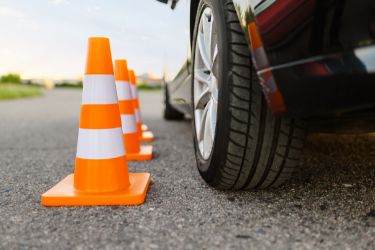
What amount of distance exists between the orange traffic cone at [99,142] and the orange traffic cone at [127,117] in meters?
0.92

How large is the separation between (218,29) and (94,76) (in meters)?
0.61

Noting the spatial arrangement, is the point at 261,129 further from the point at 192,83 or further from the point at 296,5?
the point at 192,83

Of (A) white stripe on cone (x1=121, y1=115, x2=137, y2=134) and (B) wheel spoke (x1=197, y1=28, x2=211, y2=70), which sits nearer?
(B) wheel spoke (x1=197, y1=28, x2=211, y2=70)

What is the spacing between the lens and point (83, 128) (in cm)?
191

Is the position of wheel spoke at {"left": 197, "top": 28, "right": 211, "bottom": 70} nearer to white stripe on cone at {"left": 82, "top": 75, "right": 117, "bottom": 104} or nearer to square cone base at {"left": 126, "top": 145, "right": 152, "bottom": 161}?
white stripe on cone at {"left": 82, "top": 75, "right": 117, "bottom": 104}

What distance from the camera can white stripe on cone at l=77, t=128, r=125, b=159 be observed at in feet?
6.17

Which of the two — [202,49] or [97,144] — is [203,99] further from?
[97,144]

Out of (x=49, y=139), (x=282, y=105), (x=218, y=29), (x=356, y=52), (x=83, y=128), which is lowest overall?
(x=49, y=139)

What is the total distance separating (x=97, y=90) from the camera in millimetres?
1911

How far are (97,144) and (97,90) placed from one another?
24 centimetres

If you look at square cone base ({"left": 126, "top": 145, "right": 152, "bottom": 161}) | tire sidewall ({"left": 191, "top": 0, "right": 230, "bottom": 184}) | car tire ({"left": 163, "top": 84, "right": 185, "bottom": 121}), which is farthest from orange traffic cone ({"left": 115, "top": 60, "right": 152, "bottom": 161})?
car tire ({"left": 163, "top": 84, "right": 185, "bottom": 121})

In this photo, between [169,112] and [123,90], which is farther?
[169,112]

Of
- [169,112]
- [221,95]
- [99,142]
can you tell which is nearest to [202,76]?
[221,95]

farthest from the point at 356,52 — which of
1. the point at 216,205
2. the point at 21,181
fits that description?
the point at 21,181
